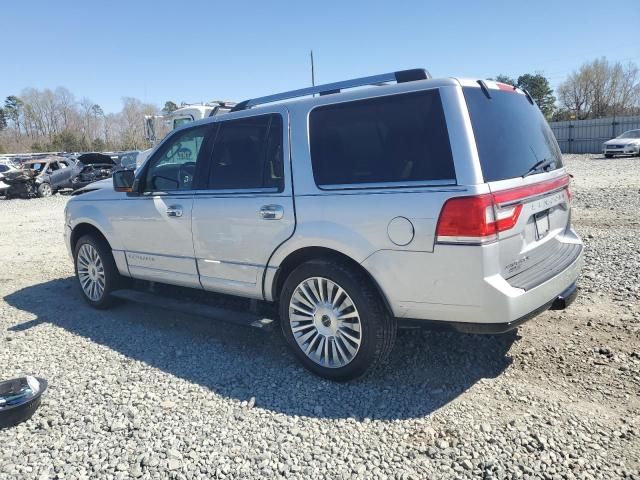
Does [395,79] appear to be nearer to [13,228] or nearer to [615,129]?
[13,228]

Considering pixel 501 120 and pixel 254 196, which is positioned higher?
pixel 501 120

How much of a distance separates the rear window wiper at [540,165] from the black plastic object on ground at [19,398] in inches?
143

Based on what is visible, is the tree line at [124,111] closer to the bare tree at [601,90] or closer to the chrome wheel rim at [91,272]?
the bare tree at [601,90]

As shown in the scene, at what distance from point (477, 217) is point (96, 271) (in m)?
4.35

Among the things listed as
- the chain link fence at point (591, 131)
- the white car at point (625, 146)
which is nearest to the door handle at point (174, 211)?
the white car at point (625, 146)

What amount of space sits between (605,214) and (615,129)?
3085cm

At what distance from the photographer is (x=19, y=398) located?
11.6 feet

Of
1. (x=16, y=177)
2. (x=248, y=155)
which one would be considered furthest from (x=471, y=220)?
(x=16, y=177)

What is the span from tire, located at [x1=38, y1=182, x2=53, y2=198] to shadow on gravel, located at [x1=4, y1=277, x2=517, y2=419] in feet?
62.2

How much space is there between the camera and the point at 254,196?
4035 mm

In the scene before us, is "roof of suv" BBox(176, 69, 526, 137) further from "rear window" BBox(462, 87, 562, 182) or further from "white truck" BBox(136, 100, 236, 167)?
"white truck" BBox(136, 100, 236, 167)

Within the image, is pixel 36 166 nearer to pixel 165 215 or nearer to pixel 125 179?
pixel 125 179

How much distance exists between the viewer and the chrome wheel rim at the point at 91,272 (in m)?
5.61

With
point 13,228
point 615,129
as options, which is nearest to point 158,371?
point 13,228
